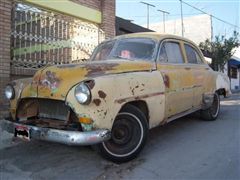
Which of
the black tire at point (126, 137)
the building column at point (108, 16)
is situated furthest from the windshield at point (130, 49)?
the building column at point (108, 16)

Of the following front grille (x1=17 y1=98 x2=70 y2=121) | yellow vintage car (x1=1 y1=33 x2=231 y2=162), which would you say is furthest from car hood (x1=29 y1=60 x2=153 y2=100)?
front grille (x1=17 y1=98 x2=70 y2=121)

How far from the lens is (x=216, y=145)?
628 centimetres

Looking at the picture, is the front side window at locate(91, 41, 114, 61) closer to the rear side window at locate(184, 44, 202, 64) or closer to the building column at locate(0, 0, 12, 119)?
the rear side window at locate(184, 44, 202, 64)

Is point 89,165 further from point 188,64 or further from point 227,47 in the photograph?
point 227,47

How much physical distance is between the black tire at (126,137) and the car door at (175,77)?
904mm

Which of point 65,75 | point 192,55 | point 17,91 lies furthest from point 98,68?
point 192,55

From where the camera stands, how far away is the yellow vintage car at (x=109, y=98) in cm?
474

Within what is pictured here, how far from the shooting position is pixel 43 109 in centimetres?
553

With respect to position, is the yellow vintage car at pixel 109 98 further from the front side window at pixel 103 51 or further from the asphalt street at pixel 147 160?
the asphalt street at pixel 147 160

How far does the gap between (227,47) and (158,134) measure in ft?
70.5

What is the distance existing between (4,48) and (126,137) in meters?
4.39

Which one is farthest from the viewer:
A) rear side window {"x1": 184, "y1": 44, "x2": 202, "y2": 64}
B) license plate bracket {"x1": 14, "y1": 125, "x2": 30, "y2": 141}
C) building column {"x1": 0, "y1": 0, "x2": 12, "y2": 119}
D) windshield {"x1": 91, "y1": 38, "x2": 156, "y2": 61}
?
building column {"x1": 0, "y1": 0, "x2": 12, "y2": 119}

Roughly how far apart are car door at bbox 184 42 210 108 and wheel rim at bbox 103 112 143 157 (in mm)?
2293

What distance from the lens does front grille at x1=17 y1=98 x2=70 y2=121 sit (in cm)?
527
